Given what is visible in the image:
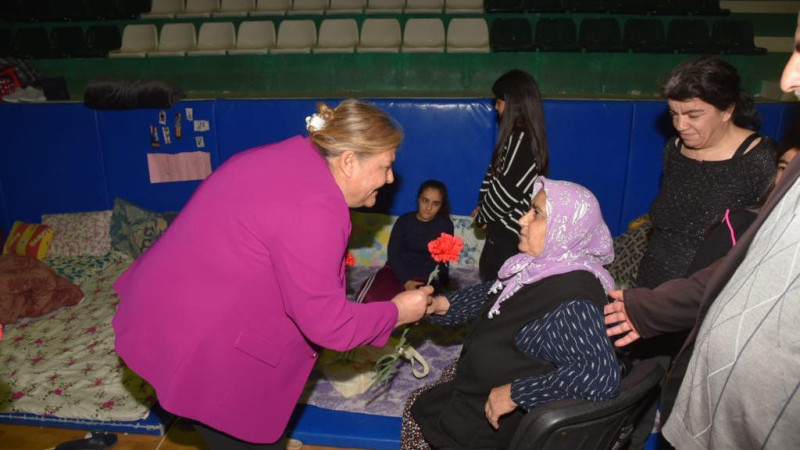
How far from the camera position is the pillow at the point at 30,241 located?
15.8 ft

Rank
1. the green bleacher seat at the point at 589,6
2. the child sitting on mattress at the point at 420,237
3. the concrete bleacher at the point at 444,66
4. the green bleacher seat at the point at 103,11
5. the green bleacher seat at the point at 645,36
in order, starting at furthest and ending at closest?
the green bleacher seat at the point at 103,11 < the green bleacher seat at the point at 589,6 < the green bleacher seat at the point at 645,36 < the concrete bleacher at the point at 444,66 < the child sitting on mattress at the point at 420,237

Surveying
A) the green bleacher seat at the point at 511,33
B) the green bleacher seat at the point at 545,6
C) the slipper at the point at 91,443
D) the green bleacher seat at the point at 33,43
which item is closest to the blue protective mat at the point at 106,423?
the slipper at the point at 91,443

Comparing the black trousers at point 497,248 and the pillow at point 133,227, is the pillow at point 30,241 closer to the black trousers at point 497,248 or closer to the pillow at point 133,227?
the pillow at point 133,227

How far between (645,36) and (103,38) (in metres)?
7.62

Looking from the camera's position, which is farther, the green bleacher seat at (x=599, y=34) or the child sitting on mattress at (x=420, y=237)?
the green bleacher seat at (x=599, y=34)

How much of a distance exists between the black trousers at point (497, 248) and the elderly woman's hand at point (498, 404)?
1.37 meters

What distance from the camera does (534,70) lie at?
24.1 feet

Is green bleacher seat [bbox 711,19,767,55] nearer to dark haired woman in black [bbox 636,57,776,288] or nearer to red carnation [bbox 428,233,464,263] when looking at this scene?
dark haired woman in black [bbox 636,57,776,288]

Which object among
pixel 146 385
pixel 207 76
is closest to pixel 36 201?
pixel 146 385

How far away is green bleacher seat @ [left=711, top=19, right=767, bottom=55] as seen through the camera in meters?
7.23

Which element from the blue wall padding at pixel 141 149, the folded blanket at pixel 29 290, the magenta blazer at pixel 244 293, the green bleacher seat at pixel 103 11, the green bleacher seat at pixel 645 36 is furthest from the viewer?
the green bleacher seat at pixel 103 11

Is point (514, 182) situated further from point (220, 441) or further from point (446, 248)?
point (220, 441)

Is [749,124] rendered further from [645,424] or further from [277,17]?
[277,17]

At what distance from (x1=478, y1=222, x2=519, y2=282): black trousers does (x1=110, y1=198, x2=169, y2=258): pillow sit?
2804 mm
